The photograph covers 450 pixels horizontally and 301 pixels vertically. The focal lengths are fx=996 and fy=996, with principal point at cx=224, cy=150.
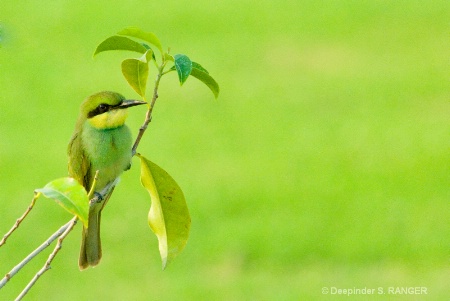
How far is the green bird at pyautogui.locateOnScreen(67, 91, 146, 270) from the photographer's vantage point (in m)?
2.90

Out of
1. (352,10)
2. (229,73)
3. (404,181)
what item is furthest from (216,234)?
(352,10)

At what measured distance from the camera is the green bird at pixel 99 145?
2.90 metres

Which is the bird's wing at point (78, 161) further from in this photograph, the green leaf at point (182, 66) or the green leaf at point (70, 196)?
the green leaf at point (70, 196)

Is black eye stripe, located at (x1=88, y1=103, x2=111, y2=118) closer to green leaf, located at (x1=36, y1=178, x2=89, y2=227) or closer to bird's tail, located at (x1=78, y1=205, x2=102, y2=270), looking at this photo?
bird's tail, located at (x1=78, y1=205, x2=102, y2=270)

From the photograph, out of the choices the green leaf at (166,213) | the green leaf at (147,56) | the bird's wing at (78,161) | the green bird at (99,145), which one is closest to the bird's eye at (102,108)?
the green bird at (99,145)

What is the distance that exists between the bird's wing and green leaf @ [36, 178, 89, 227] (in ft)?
4.80

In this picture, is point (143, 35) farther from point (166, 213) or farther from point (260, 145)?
point (260, 145)

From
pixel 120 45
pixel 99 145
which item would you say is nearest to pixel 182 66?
pixel 120 45

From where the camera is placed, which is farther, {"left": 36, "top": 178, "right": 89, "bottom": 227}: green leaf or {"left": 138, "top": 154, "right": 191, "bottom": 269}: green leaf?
{"left": 138, "top": 154, "right": 191, "bottom": 269}: green leaf

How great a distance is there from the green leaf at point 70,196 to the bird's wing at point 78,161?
4.80 ft

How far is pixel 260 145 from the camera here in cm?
808

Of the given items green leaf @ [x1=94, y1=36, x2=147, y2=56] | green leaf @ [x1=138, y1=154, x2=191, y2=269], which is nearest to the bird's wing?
green leaf @ [x1=138, y1=154, x2=191, y2=269]

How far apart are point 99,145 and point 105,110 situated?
207mm

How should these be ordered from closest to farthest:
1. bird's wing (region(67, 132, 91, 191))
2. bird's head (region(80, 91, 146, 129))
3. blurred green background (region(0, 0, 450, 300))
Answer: bird's head (region(80, 91, 146, 129))
bird's wing (region(67, 132, 91, 191))
blurred green background (region(0, 0, 450, 300))
